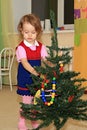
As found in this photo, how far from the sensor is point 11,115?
3.27m

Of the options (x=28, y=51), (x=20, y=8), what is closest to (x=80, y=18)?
(x=20, y=8)

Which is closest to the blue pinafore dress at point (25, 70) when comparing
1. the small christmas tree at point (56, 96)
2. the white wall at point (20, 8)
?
the small christmas tree at point (56, 96)

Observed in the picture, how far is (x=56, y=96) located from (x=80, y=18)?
3.06m

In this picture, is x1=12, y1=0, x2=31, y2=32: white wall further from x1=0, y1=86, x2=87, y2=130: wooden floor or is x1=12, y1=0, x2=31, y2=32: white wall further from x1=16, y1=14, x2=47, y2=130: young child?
x1=16, y1=14, x2=47, y2=130: young child

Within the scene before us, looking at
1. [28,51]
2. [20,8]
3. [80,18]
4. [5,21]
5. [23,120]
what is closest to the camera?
[28,51]

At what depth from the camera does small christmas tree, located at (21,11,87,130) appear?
1.51m

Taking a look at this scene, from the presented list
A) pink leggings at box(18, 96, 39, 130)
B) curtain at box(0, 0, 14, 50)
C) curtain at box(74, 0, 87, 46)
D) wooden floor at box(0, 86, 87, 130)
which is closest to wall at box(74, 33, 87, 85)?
curtain at box(74, 0, 87, 46)

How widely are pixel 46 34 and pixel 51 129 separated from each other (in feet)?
9.72

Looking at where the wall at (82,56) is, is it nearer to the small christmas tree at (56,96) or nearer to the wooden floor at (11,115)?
the wooden floor at (11,115)

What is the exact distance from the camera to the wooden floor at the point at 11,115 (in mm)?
2761

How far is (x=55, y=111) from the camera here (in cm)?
152

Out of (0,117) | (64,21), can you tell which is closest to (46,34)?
(64,21)

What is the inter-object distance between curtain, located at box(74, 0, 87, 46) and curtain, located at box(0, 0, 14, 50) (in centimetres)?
132

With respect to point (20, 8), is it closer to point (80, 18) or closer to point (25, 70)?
point (80, 18)
